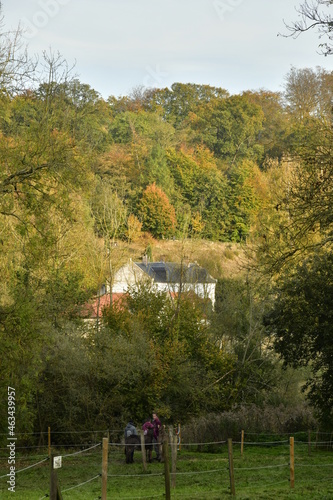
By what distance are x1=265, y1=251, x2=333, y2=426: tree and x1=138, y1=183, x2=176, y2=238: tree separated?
2113 inches

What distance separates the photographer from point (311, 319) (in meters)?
23.1

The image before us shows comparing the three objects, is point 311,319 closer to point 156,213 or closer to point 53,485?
point 53,485

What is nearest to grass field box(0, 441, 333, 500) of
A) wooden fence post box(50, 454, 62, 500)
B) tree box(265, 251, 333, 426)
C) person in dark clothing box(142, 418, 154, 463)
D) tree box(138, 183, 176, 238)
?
person in dark clothing box(142, 418, 154, 463)

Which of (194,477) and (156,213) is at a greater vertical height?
(156,213)

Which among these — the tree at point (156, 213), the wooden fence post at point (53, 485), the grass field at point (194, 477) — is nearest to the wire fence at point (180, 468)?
the grass field at point (194, 477)

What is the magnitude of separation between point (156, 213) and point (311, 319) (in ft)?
182

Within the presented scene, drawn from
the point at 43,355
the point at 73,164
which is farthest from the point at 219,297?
the point at 73,164

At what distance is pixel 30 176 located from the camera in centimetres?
1434

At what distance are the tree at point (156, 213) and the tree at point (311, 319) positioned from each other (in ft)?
176

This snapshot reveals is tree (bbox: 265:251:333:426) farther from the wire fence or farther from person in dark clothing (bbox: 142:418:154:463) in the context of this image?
person in dark clothing (bbox: 142:418:154:463)

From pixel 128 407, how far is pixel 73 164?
52.1 ft

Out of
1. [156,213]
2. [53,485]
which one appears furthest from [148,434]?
[156,213]

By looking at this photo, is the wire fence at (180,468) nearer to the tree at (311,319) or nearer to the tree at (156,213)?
the tree at (311,319)

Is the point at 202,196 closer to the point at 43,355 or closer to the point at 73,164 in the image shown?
the point at 43,355
